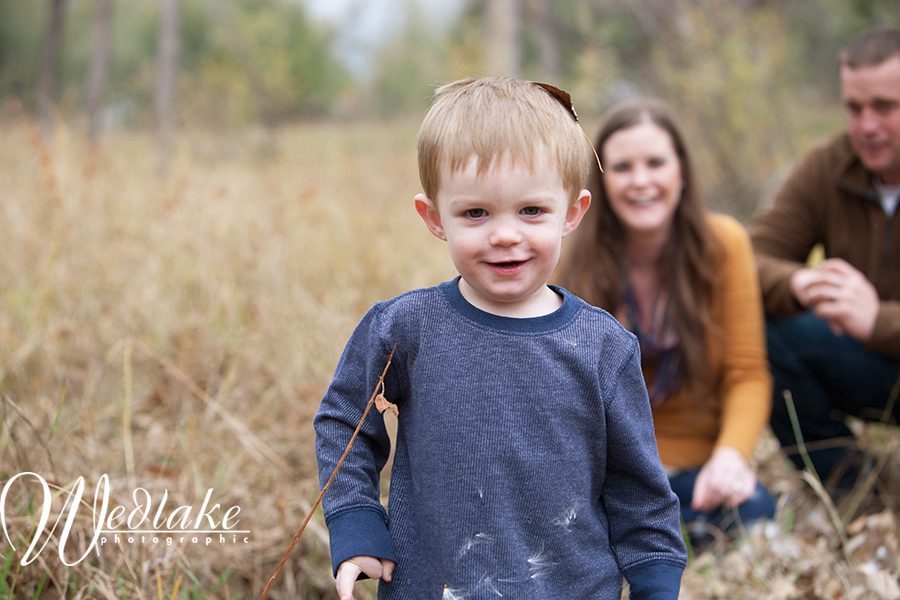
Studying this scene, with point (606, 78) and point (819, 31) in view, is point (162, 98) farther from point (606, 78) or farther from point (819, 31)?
point (819, 31)

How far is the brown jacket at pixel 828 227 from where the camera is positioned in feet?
9.90

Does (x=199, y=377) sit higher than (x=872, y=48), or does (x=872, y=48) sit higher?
(x=872, y=48)

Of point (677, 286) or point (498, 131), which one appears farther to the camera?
point (677, 286)

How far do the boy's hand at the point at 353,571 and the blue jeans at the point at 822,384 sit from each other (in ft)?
7.12

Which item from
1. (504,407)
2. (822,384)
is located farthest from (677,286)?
(504,407)

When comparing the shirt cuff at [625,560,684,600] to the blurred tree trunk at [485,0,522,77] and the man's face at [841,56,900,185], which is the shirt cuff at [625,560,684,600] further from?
the blurred tree trunk at [485,0,522,77]

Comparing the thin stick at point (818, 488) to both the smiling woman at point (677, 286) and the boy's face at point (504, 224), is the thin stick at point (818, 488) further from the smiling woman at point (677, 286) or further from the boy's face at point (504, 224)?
the boy's face at point (504, 224)

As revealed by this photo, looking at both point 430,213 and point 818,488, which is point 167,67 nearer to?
point 818,488

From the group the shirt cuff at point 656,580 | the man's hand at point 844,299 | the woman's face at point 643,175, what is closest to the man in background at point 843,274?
the man's hand at point 844,299

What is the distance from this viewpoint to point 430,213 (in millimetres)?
1393

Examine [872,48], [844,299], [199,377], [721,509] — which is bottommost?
[721,509]

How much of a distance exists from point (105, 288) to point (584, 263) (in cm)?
222

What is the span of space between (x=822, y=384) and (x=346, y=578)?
2347 mm

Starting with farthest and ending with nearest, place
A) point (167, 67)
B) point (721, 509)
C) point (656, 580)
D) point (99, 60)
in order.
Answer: point (99, 60) < point (167, 67) < point (721, 509) < point (656, 580)
